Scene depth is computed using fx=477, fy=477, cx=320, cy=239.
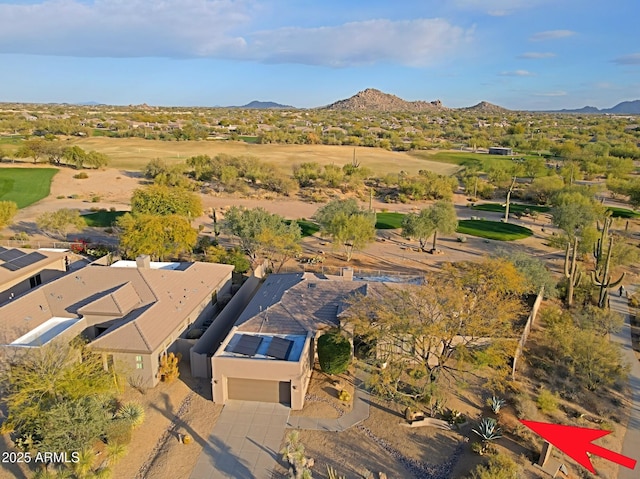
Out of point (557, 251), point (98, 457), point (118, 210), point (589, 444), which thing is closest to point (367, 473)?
point (589, 444)

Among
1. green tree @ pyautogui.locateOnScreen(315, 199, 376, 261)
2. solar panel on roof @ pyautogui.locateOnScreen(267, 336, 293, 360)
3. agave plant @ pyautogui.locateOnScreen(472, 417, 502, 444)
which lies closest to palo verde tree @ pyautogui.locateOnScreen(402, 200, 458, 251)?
green tree @ pyautogui.locateOnScreen(315, 199, 376, 261)

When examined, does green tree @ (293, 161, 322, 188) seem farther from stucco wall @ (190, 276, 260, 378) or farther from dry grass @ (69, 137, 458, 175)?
stucco wall @ (190, 276, 260, 378)

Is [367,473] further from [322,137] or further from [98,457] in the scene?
[322,137]

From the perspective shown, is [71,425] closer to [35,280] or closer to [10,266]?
[10,266]

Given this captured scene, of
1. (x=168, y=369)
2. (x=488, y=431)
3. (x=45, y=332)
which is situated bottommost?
(x=488, y=431)

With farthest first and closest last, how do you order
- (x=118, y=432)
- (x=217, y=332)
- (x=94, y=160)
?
(x=94, y=160) < (x=217, y=332) < (x=118, y=432)

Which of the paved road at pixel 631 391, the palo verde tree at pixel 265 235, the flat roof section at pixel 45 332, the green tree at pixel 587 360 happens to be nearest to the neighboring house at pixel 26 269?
the flat roof section at pixel 45 332

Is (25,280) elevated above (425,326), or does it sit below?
below

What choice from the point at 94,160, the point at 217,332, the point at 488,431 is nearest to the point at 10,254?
the point at 217,332
